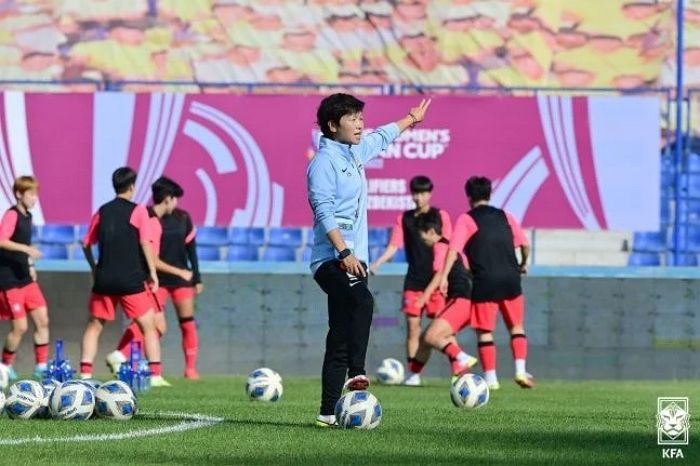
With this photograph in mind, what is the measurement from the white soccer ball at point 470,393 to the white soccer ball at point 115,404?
280 cm

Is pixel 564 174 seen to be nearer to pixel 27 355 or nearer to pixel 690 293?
pixel 690 293

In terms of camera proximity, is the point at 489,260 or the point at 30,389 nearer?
the point at 30,389

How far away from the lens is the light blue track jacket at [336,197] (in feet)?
32.6

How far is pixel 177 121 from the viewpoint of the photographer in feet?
70.8

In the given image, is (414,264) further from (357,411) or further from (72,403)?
(357,411)

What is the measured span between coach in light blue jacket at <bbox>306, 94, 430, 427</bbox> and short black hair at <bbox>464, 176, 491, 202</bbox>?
19.4 feet

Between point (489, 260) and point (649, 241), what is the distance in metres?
7.35

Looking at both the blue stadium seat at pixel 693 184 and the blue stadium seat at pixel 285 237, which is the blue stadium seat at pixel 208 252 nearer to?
the blue stadium seat at pixel 285 237

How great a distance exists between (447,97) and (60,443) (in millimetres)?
13117

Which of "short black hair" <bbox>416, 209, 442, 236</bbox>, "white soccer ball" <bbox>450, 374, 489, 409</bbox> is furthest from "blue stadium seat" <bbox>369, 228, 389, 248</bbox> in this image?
"white soccer ball" <bbox>450, 374, 489, 409</bbox>

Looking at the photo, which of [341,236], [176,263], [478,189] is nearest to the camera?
[341,236]

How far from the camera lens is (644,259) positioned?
2302cm

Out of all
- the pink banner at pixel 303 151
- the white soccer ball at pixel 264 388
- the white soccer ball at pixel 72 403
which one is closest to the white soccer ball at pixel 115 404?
the white soccer ball at pixel 72 403

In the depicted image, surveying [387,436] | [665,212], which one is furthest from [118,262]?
[665,212]
